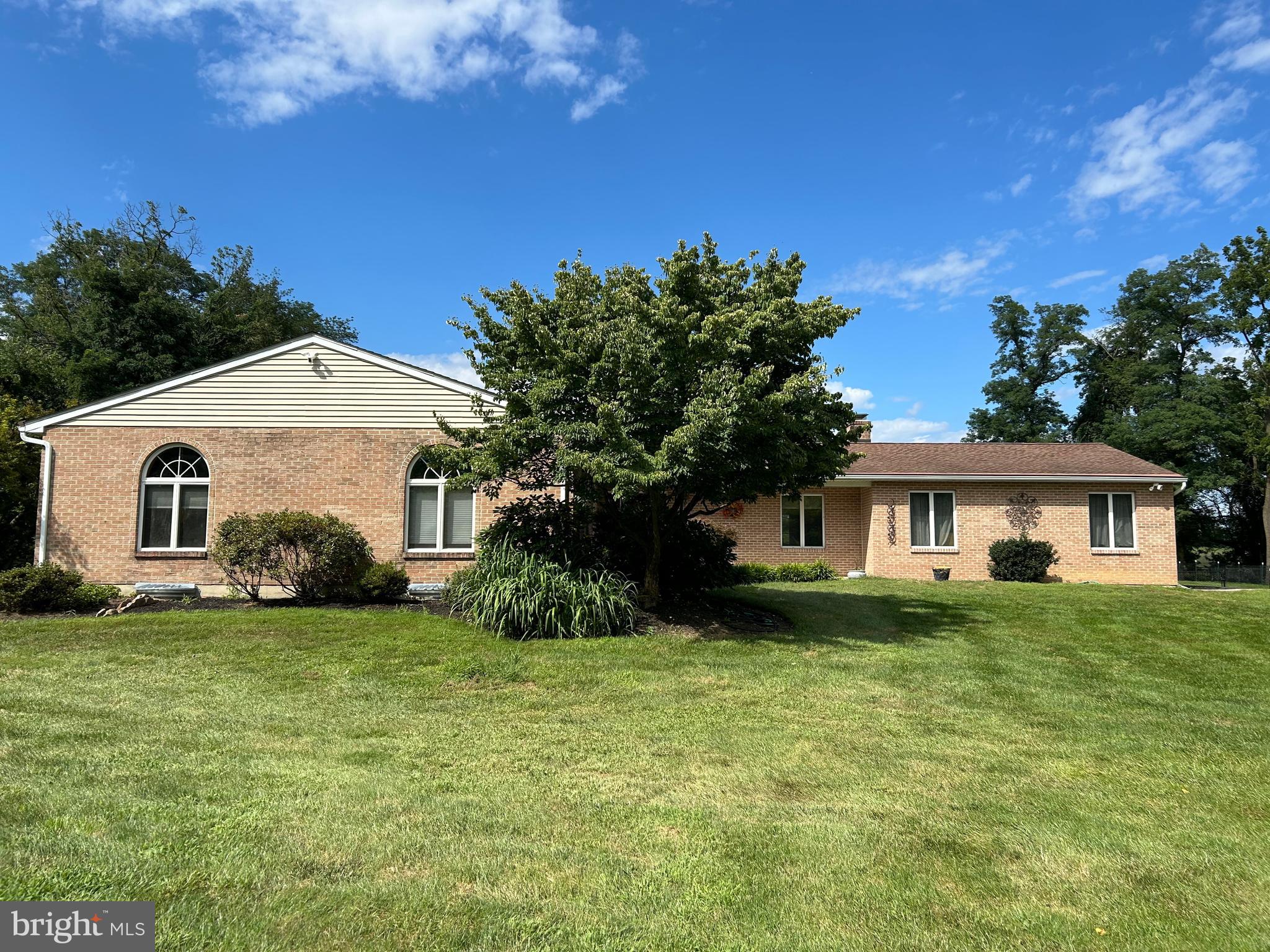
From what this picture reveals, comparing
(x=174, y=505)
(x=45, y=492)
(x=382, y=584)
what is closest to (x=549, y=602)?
(x=382, y=584)

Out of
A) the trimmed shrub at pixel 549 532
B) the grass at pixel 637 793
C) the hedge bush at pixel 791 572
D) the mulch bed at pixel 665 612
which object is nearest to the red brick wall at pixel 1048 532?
the hedge bush at pixel 791 572

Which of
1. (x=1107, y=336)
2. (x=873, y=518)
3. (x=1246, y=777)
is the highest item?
(x=1107, y=336)

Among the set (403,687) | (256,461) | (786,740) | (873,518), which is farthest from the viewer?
(873,518)

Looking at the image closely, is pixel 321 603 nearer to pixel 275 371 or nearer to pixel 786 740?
pixel 275 371

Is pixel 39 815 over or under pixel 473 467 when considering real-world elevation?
under

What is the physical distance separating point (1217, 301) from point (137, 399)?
41.5 m

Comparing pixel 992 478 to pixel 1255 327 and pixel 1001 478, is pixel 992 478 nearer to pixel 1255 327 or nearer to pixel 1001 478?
pixel 1001 478

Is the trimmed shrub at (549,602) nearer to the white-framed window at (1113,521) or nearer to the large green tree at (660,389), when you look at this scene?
the large green tree at (660,389)

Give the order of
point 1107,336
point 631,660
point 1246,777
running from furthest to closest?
point 1107,336 < point 631,660 < point 1246,777

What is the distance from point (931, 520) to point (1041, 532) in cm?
271

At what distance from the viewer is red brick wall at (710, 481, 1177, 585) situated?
1964 cm

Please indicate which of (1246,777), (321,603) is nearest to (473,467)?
(321,603)

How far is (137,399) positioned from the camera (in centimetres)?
1441

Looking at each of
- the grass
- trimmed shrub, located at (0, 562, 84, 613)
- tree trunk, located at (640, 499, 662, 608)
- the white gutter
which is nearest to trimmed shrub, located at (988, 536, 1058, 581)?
the white gutter
